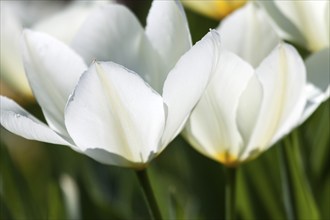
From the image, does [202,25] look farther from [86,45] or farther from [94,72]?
[94,72]

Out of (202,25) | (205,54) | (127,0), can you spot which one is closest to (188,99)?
(205,54)

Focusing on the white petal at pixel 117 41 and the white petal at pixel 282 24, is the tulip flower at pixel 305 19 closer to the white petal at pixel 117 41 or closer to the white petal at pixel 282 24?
the white petal at pixel 282 24

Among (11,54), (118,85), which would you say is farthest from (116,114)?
(11,54)

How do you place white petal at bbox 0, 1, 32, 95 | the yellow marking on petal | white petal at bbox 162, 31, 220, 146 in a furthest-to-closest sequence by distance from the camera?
white petal at bbox 0, 1, 32, 95 < the yellow marking on petal < white petal at bbox 162, 31, 220, 146

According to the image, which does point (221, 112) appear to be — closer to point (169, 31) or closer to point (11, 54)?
point (169, 31)

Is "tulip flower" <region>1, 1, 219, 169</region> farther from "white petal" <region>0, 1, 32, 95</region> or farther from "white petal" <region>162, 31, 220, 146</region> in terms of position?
"white petal" <region>0, 1, 32, 95</region>

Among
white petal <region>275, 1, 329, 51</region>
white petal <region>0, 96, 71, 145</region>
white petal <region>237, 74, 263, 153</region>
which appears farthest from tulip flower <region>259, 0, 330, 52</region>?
white petal <region>0, 96, 71, 145</region>
